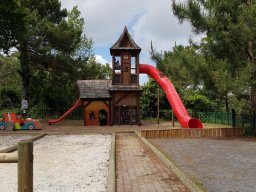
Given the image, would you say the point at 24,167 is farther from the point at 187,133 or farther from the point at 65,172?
the point at 187,133

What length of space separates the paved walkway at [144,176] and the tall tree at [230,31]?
10362mm

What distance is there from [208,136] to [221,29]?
21.3 ft

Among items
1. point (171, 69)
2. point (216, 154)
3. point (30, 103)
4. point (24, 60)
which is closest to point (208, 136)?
point (171, 69)

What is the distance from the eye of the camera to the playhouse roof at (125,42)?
33656 mm

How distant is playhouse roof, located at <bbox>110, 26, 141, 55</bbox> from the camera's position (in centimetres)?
3366

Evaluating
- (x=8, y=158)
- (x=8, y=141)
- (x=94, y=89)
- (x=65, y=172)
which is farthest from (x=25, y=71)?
(x=8, y=158)

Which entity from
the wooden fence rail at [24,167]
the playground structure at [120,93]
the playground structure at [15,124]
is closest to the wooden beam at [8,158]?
the wooden fence rail at [24,167]

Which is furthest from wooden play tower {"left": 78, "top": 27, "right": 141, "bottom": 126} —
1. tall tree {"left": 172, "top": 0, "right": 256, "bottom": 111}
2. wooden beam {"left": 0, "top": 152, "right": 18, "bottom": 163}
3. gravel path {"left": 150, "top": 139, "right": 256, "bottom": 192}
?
wooden beam {"left": 0, "top": 152, "right": 18, "bottom": 163}

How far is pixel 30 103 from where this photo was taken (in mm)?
42625

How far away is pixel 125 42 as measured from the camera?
3422 centimetres

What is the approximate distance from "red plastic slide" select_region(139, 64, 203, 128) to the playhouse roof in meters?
2.46

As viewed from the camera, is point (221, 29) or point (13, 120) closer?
point (221, 29)

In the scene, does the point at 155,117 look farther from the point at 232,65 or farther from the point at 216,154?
the point at 216,154

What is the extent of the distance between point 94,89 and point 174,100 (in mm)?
8381
